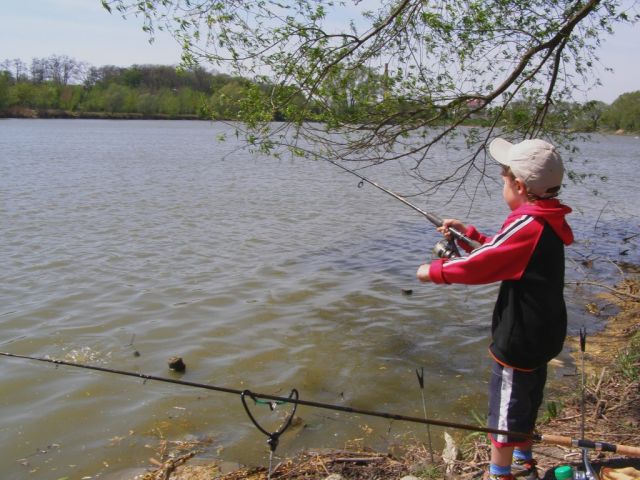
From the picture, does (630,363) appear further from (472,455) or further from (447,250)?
(447,250)

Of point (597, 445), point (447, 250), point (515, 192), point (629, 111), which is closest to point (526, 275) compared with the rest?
point (515, 192)

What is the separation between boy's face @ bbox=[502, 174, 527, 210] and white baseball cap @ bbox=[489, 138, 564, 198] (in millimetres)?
44

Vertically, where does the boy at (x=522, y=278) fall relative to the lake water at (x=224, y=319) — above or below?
above

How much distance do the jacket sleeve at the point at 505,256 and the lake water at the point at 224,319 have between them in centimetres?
240

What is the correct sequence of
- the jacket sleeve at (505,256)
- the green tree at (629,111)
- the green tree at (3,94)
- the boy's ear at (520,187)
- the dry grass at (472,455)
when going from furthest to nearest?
the green tree at (3,94) < the green tree at (629,111) < the dry grass at (472,455) < the boy's ear at (520,187) < the jacket sleeve at (505,256)

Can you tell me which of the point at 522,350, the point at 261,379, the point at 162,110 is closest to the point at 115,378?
the point at 261,379

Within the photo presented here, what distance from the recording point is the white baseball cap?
2.82 m

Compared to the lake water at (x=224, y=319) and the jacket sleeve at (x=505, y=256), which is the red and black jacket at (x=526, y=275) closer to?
the jacket sleeve at (x=505, y=256)

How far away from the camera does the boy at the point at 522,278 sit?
109 inches

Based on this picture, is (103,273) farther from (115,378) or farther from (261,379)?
(261,379)

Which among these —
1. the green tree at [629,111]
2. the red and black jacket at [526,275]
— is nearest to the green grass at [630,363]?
the red and black jacket at [526,275]

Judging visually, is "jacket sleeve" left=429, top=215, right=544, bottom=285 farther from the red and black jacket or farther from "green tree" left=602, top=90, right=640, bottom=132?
"green tree" left=602, top=90, right=640, bottom=132

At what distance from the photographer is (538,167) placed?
9.26 ft

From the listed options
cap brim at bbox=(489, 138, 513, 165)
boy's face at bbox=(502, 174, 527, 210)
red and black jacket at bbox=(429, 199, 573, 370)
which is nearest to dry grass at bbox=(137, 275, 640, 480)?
red and black jacket at bbox=(429, 199, 573, 370)
